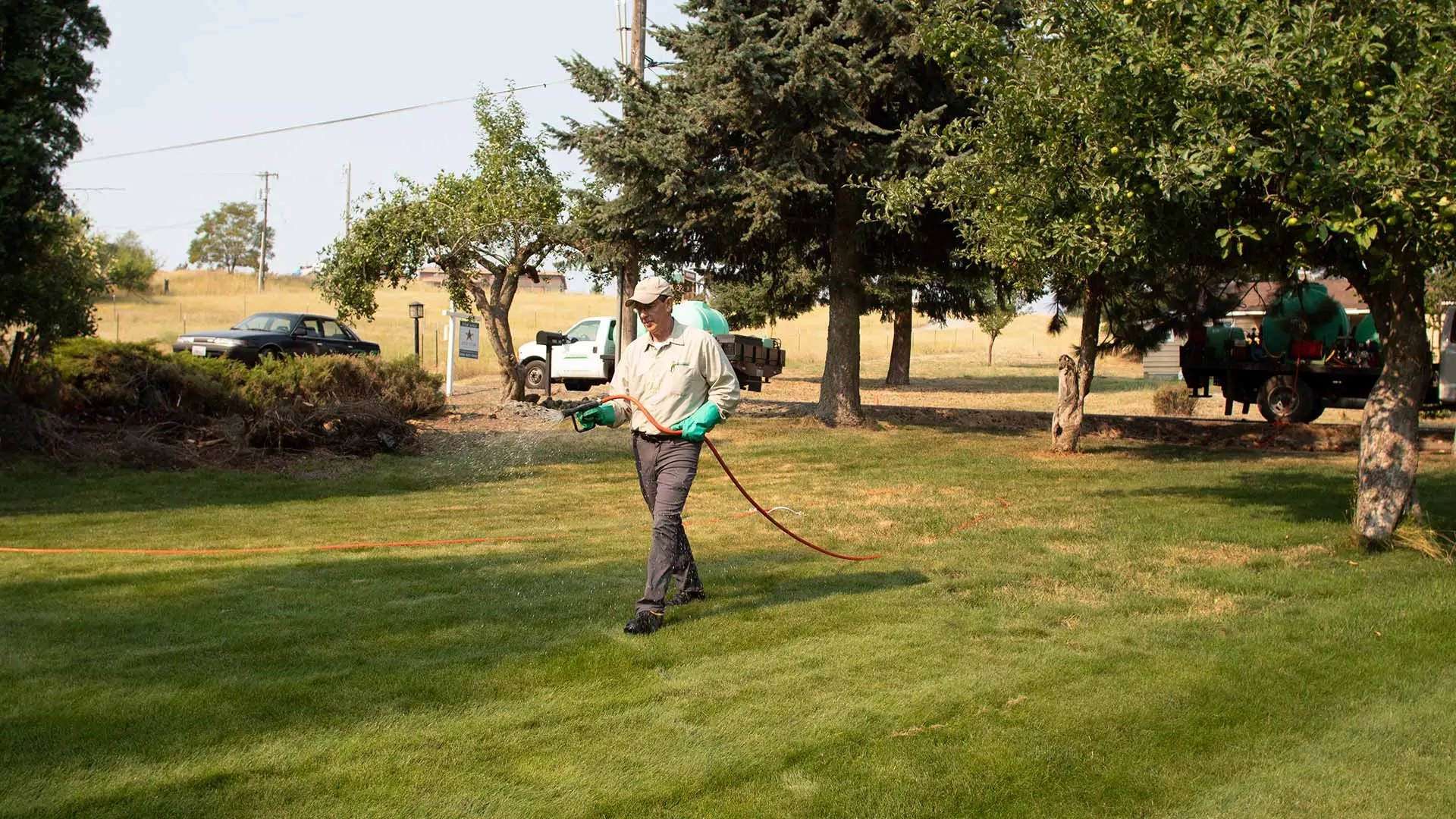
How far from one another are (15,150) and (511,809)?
10.4 metres

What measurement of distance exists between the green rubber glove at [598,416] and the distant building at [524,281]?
16.5 metres

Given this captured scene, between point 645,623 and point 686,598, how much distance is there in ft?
2.65

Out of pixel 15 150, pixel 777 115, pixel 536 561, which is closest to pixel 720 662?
pixel 536 561

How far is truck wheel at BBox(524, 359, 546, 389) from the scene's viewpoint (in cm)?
2803

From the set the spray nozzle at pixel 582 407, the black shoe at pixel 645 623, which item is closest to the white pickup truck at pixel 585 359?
the spray nozzle at pixel 582 407

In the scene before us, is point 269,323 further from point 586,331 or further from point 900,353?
point 900,353

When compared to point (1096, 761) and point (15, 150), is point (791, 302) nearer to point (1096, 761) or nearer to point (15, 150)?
point (15, 150)

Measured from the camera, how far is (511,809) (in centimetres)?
440

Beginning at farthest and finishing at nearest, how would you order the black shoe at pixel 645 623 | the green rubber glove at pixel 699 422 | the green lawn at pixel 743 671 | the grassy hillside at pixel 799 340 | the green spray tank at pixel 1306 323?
the grassy hillside at pixel 799 340 < the green spray tank at pixel 1306 323 < the green rubber glove at pixel 699 422 < the black shoe at pixel 645 623 < the green lawn at pixel 743 671

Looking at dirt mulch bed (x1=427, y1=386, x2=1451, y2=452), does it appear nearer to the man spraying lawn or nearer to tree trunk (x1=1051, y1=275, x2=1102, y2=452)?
tree trunk (x1=1051, y1=275, x2=1102, y2=452)

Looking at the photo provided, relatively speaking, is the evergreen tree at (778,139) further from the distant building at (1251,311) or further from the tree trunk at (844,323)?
the distant building at (1251,311)

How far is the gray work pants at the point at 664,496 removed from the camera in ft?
22.3

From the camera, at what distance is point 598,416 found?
721 cm

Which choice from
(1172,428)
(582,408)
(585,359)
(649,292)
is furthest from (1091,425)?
(649,292)
